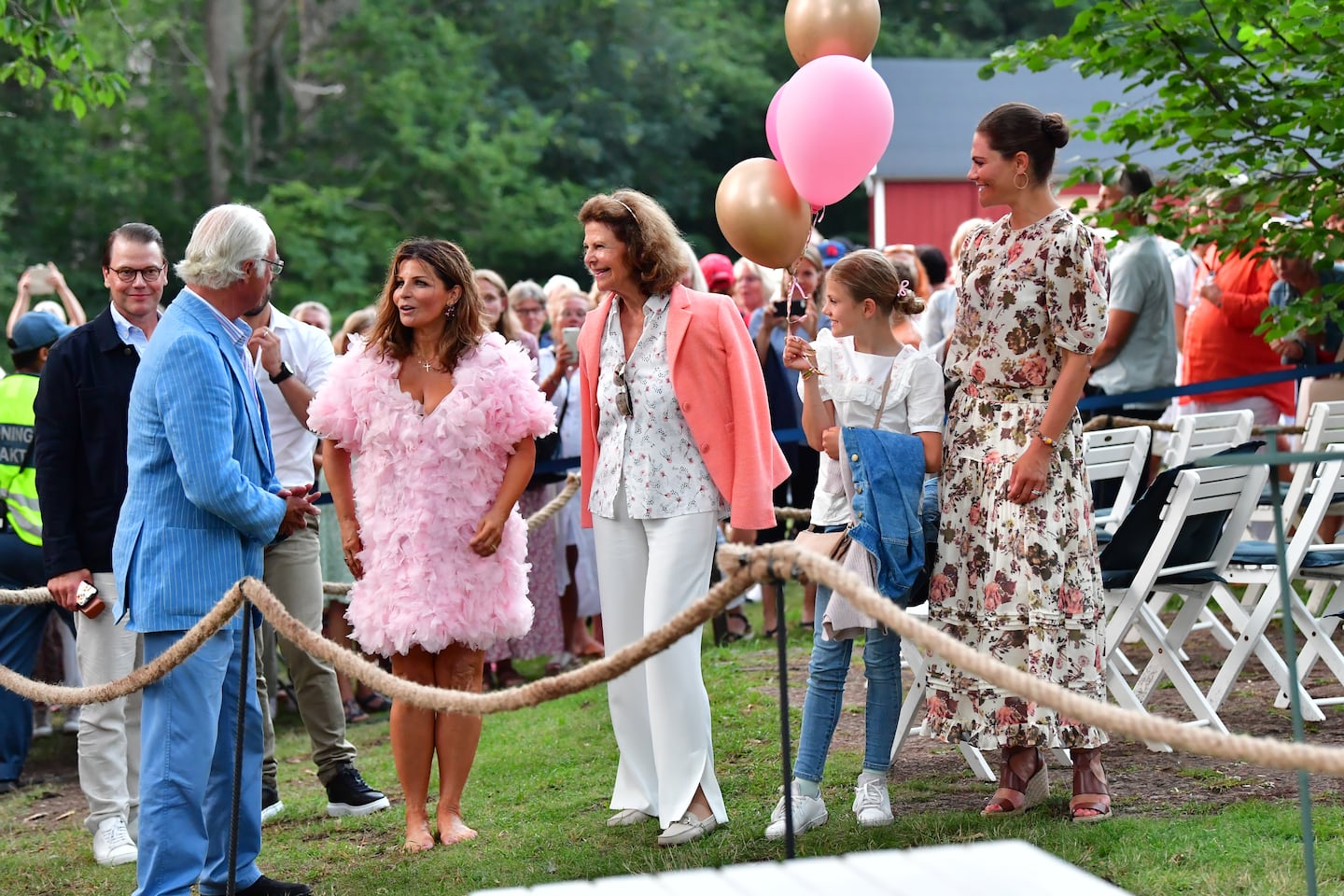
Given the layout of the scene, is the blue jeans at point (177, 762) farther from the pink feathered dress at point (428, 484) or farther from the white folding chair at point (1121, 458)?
the white folding chair at point (1121, 458)

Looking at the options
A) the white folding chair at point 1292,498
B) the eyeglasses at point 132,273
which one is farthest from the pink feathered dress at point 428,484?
the white folding chair at point 1292,498

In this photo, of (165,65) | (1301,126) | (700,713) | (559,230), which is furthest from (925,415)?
(165,65)

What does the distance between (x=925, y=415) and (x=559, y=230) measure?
20.8m

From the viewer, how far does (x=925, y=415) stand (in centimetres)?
516

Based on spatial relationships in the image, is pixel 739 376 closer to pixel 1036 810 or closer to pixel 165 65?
pixel 1036 810

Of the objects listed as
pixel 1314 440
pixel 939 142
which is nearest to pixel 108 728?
pixel 1314 440

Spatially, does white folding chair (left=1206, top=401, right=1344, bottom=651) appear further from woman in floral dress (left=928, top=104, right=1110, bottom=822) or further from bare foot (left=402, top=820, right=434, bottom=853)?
bare foot (left=402, top=820, right=434, bottom=853)

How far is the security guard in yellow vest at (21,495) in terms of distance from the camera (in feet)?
24.8

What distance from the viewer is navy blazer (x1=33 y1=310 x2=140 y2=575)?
545 centimetres

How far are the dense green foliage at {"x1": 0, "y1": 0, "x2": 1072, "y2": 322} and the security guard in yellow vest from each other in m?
15.4

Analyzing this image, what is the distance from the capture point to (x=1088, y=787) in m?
5.06

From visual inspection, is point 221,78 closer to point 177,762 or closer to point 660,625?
point 660,625

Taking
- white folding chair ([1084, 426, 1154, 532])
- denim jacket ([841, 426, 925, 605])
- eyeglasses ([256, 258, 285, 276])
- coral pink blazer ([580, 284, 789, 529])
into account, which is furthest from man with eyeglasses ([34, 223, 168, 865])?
white folding chair ([1084, 426, 1154, 532])

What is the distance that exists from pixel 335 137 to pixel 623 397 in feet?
69.4
